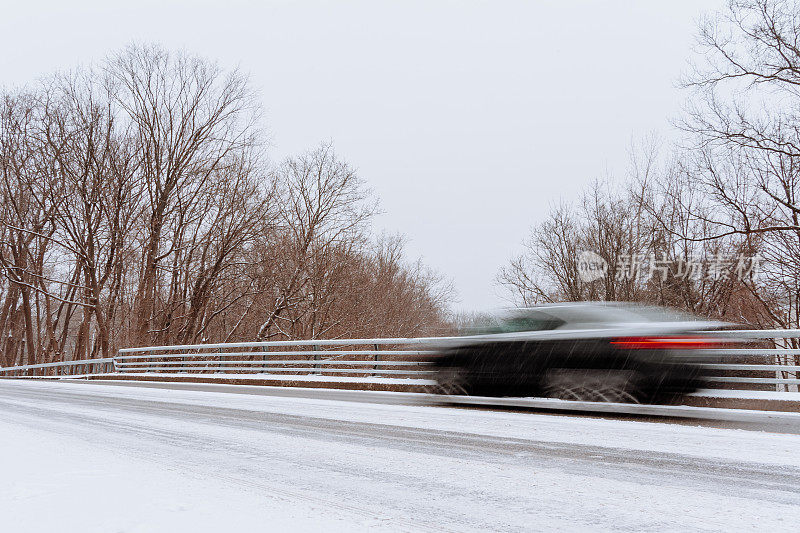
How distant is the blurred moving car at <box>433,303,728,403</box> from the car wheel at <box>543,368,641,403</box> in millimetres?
13

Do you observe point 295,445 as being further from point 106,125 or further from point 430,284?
point 430,284

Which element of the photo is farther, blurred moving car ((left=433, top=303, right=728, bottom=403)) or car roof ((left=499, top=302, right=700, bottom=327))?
car roof ((left=499, top=302, right=700, bottom=327))


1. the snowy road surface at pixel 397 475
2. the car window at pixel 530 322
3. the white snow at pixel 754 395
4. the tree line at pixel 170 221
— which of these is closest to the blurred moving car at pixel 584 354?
the car window at pixel 530 322

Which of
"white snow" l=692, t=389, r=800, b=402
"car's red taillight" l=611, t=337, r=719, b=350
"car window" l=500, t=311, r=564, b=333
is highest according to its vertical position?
"car window" l=500, t=311, r=564, b=333

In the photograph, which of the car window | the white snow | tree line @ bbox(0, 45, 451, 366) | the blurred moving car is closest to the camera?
the blurred moving car

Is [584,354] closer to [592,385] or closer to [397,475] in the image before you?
[592,385]

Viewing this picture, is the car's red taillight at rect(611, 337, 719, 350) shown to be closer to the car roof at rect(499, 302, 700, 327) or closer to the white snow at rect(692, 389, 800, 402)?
the car roof at rect(499, 302, 700, 327)

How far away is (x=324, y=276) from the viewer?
109 ft

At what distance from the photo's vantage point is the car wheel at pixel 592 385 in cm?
830

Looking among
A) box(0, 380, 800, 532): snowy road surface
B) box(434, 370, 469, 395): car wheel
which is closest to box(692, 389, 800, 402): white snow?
box(0, 380, 800, 532): snowy road surface

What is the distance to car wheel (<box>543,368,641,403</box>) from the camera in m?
8.30

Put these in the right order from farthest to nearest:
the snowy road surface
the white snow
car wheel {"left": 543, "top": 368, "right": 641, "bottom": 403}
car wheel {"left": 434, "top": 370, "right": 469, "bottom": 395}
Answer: car wheel {"left": 434, "top": 370, "right": 469, "bottom": 395} < the white snow < car wheel {"left": 543, "top": 368, "right": 641, "bottom": 403} < the snowy road surface

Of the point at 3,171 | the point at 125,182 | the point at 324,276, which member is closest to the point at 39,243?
the point at 3,171

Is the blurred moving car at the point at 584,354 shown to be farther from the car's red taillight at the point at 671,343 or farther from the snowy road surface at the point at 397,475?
the snowy road surface at the point at 397,475
